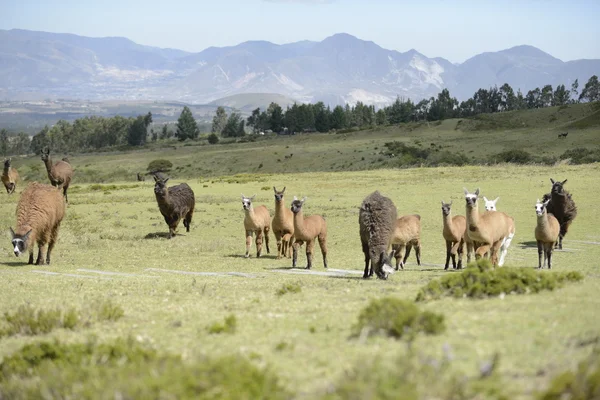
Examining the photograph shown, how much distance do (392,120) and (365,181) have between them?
118 metres

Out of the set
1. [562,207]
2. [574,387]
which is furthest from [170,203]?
[574,387]

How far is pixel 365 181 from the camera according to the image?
49500 mm

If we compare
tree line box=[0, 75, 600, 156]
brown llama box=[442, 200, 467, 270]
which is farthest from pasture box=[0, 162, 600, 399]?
tree line box=[0, 75, 600, 156]

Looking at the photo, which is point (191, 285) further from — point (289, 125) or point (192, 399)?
point (289, 125)

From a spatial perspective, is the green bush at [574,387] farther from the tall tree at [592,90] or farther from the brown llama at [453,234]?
the tall tree at [592,90]

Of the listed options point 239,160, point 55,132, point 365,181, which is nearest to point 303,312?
point 365,181

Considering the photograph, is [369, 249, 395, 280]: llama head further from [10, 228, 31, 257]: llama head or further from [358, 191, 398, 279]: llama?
[10, 228, 31, 257]: llama head

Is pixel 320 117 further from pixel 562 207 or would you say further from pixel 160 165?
pixel 562 207

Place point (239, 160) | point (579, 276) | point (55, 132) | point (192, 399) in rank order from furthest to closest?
point (55, 132), point (239, 160), point (579, 276), point (192, 399)

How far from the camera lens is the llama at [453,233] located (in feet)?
63.2

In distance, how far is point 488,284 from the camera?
35.0ft

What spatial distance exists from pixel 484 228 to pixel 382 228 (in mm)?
2944

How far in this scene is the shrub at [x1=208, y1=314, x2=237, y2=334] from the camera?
912 cm

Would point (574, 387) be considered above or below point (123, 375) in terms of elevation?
above
